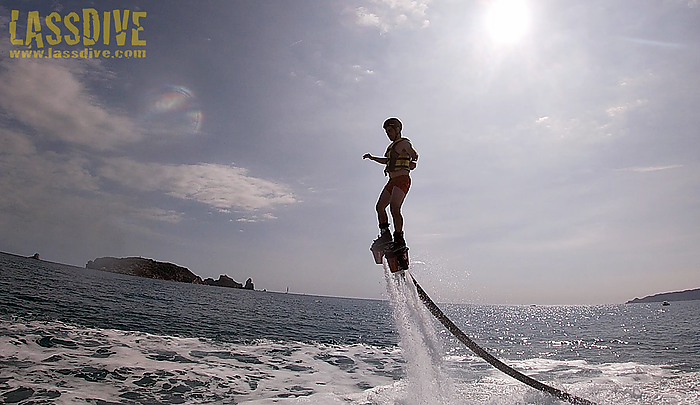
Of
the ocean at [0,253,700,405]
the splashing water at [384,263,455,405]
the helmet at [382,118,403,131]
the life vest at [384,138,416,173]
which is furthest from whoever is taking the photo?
the ocean at [0,253,700,405]

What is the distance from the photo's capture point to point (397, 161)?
7039 mm

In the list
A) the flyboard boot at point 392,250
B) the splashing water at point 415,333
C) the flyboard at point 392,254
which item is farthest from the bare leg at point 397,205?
the splashing water at point 415,333

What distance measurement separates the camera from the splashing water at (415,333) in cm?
770

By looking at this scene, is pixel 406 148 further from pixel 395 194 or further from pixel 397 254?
pixel 397 254

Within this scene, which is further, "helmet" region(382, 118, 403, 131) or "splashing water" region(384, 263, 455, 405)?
"splashing water" region(384, 263, 455, 405)

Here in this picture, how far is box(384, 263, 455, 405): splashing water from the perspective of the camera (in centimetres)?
770

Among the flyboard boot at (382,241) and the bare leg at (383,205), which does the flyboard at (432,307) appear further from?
the bare leg at (383,205)

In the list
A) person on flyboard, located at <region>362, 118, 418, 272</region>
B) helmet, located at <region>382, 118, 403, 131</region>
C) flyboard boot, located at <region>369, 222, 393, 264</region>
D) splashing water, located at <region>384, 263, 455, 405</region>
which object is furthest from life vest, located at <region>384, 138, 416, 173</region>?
splashing water, located at <region>384, 263, 455, 405</region>

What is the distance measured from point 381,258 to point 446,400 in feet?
16.9

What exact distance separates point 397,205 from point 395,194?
219 mm

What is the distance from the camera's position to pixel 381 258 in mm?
7477

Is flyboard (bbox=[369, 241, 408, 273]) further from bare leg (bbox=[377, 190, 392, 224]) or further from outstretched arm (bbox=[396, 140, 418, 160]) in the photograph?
outstretched arm (bbox=[396, 140, 418, 160])

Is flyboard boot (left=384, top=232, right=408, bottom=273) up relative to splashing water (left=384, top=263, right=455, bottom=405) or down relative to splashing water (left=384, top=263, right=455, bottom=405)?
up

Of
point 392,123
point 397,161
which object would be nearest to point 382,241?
point 397,161
